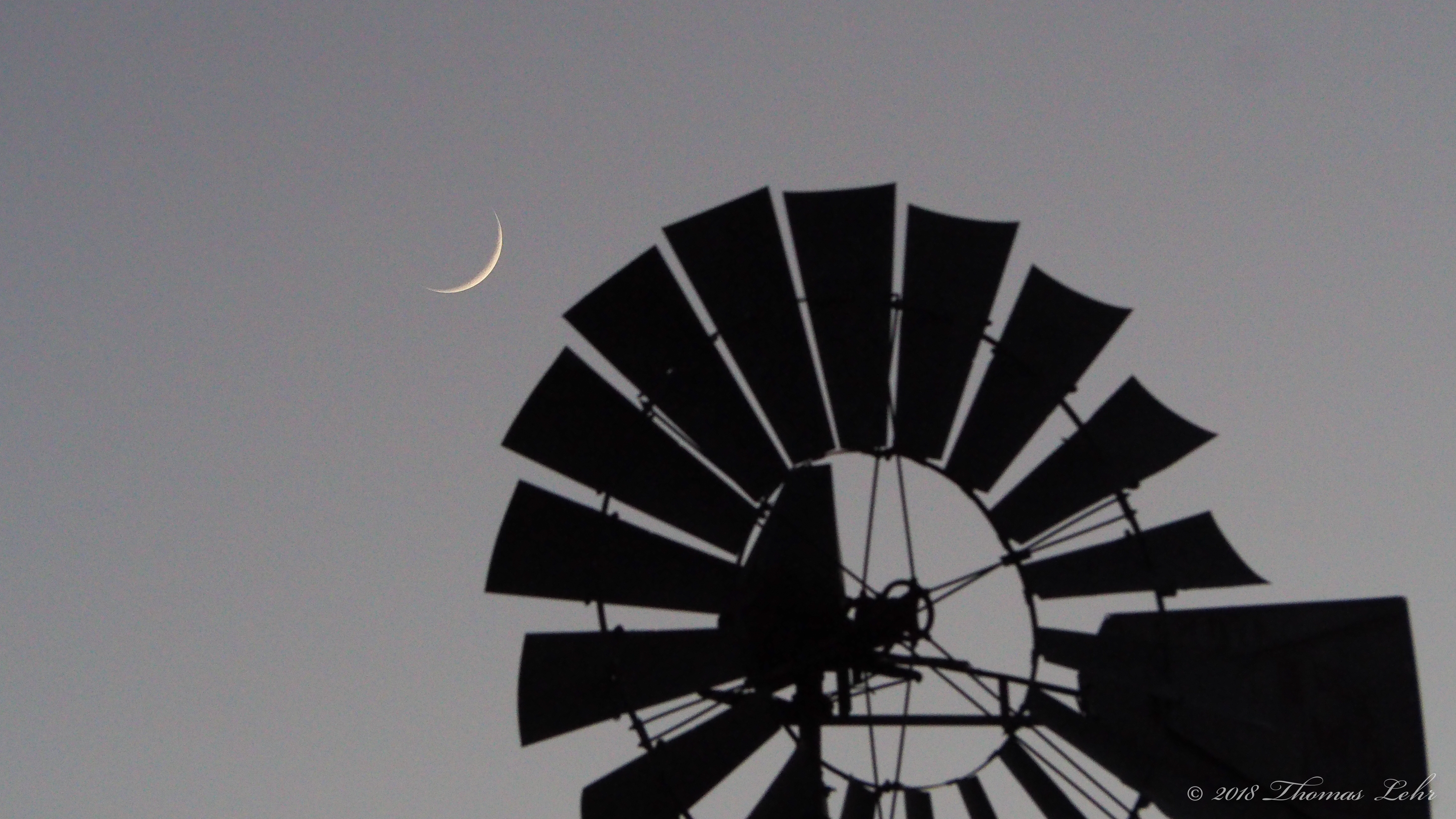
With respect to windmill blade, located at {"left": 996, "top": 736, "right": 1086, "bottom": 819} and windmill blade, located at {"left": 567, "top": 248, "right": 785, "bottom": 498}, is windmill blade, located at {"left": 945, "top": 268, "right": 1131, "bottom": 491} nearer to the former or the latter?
windmill blade, located at {"left": 567, "top": 248, "right": 785, "bottom": 498}

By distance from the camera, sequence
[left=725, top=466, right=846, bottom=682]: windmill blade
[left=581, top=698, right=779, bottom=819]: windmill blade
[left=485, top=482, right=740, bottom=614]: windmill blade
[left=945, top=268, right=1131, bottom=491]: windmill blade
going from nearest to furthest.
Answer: [left=581, top=698, right=779, bottom=819]: windmill blade, [left=485, top=482, right=740, bottom=614]: windmill blade, [left=725, top=466, right=846, bottom=682]: windmill blade, [left=945, top=268, right=1131, bottom=491]: windmill blade

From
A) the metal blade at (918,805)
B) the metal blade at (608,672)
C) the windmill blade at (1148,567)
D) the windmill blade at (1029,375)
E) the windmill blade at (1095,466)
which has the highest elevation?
the windmill blade at (1029,375)

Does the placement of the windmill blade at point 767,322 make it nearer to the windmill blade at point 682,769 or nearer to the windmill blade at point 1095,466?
the windmill blade at point 1095,466

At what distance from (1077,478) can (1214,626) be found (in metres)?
0.82

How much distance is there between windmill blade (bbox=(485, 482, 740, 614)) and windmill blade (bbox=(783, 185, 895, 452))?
82 centimetres

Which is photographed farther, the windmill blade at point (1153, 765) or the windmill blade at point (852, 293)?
the windmill blade at point (852, 293)

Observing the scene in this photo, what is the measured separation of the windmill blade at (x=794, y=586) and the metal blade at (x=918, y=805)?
0.70 metres

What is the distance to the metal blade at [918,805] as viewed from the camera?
6812mm

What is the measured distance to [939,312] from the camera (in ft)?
23.0

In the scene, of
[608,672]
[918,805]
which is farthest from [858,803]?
[608,672]

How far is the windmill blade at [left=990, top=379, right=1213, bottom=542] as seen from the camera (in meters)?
6.97

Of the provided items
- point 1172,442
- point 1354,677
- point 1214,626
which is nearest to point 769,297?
point 1172,442

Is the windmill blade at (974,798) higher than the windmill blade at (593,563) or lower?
lower

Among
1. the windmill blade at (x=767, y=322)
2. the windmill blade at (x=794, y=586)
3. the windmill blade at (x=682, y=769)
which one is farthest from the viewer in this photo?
the windmill blade at (x=767, y=322)
